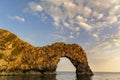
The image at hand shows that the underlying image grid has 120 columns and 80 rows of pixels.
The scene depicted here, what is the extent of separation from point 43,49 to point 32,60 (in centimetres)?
1168

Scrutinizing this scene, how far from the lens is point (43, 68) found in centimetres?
12131

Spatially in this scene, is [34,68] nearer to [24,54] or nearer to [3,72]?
[24,54]

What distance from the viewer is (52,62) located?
410 ft

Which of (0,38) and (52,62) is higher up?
(0,38)

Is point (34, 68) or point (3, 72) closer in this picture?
point (3, 72)

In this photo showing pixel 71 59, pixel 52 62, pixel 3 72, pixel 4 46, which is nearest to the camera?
pixel 3 72

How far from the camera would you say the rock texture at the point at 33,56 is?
114m

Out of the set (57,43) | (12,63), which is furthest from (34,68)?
(57,43)

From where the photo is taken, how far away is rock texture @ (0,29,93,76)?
113625 millimetres

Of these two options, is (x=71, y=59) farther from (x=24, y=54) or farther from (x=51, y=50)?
(x=24, y=54)

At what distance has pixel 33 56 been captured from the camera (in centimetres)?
12456

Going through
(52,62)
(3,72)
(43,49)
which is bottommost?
(3,72)

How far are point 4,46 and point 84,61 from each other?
49097mm

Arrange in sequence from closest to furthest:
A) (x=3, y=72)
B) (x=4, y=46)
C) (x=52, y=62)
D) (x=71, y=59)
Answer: (x=3, y=72) → (x=4, y=46) → (x=52, y=62) → (x=71, y=59)
